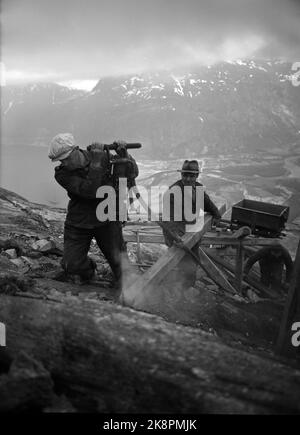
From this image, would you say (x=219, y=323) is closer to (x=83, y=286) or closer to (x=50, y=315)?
(x=83, y=286)

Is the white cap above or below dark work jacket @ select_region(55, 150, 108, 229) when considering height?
above

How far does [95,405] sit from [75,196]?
278cm

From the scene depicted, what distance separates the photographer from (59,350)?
2557mm

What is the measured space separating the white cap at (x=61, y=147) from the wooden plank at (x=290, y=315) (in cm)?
300

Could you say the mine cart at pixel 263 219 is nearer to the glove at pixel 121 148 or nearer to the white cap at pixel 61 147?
the glove at pixel 121 148

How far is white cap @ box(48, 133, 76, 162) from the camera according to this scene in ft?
13.6

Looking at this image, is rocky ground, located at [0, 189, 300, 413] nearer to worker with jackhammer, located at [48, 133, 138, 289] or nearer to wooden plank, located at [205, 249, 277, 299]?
worker with jackhammer, located at [48, 133, 138, 289]

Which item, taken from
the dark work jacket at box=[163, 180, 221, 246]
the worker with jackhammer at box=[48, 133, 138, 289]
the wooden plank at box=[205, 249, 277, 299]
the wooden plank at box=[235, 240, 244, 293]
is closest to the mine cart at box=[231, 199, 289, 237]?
the wooden plank at box=[235, 240, 244, 293]

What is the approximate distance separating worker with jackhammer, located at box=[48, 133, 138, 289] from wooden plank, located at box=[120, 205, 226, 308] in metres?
0.74

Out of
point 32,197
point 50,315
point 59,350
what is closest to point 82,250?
point 50,315

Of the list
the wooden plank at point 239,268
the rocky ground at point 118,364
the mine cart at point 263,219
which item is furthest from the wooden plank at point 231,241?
the rocky ground at point 118,364

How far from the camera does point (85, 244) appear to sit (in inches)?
186

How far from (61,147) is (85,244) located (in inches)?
53.4

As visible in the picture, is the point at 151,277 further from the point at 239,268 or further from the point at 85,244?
the point at 239,268
